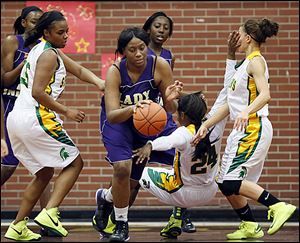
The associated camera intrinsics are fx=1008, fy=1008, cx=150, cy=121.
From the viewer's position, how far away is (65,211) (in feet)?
41.1

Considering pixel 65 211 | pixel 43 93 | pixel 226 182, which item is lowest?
pixel 65 211

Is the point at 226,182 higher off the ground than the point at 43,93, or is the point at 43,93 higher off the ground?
the point at 43,93

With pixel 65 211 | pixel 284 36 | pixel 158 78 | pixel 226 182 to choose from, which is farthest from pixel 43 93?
pixel 284 36

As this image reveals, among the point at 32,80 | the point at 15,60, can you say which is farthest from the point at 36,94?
the point at 15,60

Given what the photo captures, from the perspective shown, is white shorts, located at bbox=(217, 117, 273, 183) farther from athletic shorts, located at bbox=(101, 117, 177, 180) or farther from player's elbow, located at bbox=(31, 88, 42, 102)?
player's elbow, located at bbox=(31, 88, 42, 102)

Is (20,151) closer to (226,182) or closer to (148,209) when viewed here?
(226,182)

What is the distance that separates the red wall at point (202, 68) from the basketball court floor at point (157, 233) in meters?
1.10

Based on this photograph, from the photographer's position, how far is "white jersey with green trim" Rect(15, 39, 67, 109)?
8.70m

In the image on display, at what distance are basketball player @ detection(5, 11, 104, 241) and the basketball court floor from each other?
1.02ft

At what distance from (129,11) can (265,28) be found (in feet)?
13.5

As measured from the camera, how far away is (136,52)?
8492mm

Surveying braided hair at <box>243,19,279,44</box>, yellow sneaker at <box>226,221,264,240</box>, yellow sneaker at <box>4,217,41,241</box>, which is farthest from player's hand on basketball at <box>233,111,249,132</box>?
yellow sneaker at <box>4,217,41,241</box>

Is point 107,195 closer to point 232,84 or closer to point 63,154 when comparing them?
point 63,154

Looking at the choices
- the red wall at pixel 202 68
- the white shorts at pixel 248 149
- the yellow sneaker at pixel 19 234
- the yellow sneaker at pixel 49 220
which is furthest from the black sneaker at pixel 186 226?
the red wall at pixel 202 68
